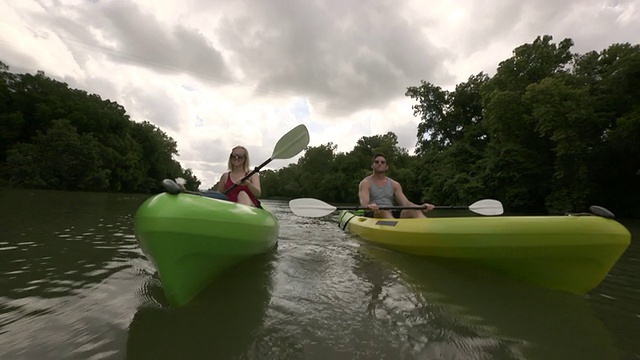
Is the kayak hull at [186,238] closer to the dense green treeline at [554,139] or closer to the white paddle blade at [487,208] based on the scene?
the white paddle blade at [487,208]

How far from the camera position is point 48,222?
19.9 ft

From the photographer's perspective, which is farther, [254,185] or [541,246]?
[254,185]

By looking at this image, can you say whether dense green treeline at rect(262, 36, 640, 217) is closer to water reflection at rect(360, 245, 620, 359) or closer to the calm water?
the calm water


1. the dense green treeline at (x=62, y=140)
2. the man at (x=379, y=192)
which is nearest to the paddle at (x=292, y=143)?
the man at (x=379, y=192)

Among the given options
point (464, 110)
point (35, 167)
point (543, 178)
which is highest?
point (464, 110)

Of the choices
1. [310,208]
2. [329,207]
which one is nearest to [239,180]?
[310,208]

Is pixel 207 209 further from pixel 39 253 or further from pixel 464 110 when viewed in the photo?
pixel 464 110

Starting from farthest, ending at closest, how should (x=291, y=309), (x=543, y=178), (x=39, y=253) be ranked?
(x=543, y=178) < (x=39, y=253) < (x=291, y=309)

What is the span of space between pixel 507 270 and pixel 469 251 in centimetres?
39

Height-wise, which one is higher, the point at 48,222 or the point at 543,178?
the point at 543,178

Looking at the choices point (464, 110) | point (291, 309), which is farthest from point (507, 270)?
point (464, 110)

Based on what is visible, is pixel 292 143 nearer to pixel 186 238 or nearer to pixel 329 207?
pixel 329 207

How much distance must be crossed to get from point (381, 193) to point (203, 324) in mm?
4184

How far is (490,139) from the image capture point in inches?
891
